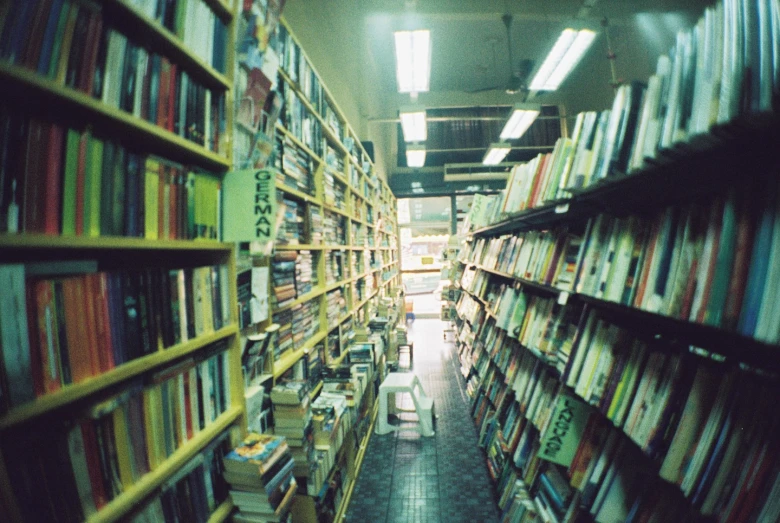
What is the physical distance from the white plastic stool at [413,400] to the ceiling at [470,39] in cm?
309

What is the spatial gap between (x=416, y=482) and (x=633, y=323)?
2151mm

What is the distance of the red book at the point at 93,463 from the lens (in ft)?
2.33

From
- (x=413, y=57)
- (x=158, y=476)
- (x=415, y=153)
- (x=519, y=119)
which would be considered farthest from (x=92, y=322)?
(x=415, y=153)

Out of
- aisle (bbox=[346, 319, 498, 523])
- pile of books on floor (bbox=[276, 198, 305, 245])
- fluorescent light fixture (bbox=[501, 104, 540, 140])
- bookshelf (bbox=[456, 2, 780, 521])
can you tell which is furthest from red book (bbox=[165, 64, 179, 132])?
fluorescent light fixture (bbox=[501, 104, 540, 140])

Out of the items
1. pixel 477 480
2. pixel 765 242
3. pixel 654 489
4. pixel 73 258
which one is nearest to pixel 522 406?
pixel 654 489

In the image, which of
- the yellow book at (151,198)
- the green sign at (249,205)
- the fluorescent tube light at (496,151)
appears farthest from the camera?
the fluorescent tube light at (496,151)

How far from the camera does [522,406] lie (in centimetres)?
190

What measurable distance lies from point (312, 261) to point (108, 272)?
1610mm

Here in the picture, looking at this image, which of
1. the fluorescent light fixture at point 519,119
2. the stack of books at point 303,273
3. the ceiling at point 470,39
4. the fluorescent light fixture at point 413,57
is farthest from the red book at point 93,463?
the fluorescent light fixture at point 519,119

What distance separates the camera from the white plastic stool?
3.11 m

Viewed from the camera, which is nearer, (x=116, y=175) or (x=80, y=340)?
(x=80, y=340)

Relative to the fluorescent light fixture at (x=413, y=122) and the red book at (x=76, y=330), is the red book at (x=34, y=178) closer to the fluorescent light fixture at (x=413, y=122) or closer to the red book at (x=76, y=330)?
the red book at (x=76, y=330)

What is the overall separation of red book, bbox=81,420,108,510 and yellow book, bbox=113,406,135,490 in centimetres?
5

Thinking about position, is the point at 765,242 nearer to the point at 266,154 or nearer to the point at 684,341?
the point at 684,341
